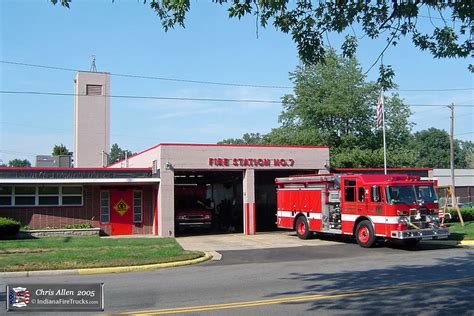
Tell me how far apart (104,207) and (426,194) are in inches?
596

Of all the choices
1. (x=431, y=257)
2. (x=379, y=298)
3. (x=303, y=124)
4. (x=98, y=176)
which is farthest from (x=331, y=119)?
(x=379, y=298)

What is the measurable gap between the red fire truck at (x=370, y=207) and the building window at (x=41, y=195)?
431 inches

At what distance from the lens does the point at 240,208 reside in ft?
101

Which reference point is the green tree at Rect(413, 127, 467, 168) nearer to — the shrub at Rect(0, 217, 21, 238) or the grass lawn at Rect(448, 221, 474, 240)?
the grass lawn at Rect(448, 221, 474, 240)

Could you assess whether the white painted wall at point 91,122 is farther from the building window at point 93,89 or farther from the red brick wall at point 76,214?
the red brick wall at point 76,214

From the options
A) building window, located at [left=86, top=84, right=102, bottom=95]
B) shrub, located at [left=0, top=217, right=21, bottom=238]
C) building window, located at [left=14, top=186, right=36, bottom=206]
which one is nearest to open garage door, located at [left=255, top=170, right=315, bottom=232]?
building window, located at [left=14, top=186, right=36, bottom=206]

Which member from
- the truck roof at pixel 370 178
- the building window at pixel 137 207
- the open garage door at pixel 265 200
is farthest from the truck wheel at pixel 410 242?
the building window at pixel 137 207

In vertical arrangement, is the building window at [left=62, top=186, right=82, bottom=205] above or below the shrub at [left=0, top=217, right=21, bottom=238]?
above

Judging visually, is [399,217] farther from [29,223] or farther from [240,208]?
[29,223]

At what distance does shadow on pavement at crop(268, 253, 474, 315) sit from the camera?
27.8ft

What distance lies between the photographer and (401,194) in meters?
19.2

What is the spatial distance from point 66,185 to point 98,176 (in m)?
1.72

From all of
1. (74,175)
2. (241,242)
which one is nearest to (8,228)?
(74,175)

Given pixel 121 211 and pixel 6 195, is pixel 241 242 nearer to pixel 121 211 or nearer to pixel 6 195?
pixel 121 211
